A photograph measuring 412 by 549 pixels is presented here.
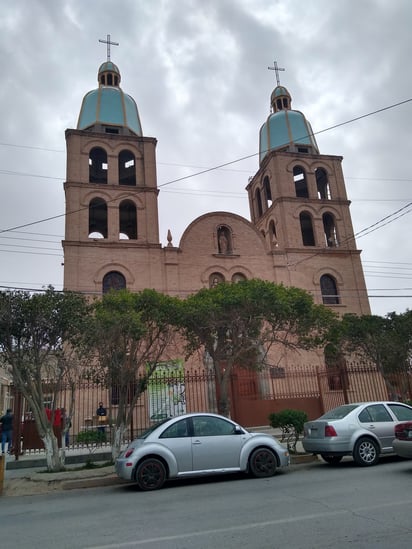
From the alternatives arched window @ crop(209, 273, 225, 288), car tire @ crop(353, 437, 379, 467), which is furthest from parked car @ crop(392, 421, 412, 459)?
arched window @ crop(209, 273, 225, 288)

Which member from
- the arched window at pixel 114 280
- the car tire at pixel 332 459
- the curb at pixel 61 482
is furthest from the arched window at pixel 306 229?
the curb at pixel 61 482

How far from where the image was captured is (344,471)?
9445 mm

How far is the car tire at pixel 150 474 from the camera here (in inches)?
333

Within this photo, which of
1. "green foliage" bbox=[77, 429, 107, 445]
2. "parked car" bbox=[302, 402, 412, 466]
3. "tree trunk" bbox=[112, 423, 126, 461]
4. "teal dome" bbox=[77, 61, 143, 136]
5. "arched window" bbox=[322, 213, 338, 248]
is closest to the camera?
"parked car" bbox=[302, 402, 412, 466]

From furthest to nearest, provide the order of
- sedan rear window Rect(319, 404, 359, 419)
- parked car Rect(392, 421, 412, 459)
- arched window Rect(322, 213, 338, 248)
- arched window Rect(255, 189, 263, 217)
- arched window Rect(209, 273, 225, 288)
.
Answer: arched window Rect(255, 189, 263, 217)
arched window Rect(322, 213, 338, 248)
arched window Rect(209, 273, 225, 288)
sedan rear window Rect(319, 404, 359, 419)
parked car Rect(392, 421, 412, 459)

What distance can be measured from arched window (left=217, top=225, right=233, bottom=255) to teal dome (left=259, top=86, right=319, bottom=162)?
853 cm

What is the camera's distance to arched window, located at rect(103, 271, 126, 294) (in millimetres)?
24391

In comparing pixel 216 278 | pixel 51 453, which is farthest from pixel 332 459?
pixel 216 278

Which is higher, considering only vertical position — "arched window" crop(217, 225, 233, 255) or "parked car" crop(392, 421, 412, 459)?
"arched window" crop(217, 225, 233, 255)

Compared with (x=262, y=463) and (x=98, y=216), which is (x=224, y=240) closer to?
(x=98, y=216)

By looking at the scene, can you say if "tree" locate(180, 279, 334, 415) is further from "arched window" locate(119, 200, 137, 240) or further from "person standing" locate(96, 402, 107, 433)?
"arched window" locate(119, 200, 137, 240)

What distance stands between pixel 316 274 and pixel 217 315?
13.5 meters

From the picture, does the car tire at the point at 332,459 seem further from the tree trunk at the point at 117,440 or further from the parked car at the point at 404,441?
the tree trunk at the point at 117,440

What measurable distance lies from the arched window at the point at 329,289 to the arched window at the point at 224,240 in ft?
20.8
